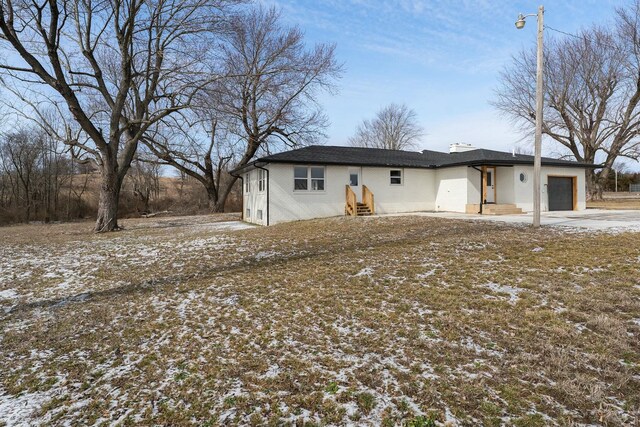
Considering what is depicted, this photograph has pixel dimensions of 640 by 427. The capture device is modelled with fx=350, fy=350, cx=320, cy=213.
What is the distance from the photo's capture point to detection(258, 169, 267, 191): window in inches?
616

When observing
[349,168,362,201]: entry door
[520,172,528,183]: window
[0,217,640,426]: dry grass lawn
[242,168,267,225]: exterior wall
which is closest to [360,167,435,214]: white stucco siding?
[349,168,362,201]: entry door

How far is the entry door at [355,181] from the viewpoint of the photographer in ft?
54.9

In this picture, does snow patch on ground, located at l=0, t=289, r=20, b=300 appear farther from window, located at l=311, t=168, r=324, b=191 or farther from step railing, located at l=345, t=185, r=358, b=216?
step railing, located at l=345, t=185, r=358, b=216

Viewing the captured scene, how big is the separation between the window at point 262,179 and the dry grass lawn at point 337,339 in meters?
8.17

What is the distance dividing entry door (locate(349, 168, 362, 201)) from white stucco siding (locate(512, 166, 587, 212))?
752cm

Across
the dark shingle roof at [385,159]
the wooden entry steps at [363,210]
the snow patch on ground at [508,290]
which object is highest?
the dark shingle roof at [385,159]

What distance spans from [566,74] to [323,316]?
106 ft

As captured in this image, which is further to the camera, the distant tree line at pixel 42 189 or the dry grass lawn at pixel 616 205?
the distant tree line at pixel 42 189

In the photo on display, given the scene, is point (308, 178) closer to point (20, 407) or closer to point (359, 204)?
point (359, 204)

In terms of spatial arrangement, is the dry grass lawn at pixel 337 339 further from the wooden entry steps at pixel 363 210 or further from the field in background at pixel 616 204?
the field in background at pixel 616 204

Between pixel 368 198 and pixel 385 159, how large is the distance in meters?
2.80

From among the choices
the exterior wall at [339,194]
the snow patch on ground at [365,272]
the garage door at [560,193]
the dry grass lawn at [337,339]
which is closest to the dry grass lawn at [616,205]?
the garage door at [560,193]

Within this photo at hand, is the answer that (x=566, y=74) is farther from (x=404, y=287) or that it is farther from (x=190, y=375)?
(x=190, y=375)

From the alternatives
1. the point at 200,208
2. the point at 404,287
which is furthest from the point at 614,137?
the point at 200,208
